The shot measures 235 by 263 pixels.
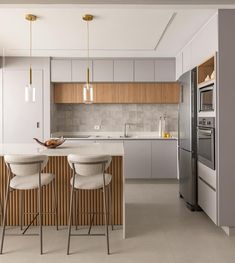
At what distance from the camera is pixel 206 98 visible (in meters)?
3.70

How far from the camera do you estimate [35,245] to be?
3.07 m

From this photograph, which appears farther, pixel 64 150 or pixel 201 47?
pixel 201 47

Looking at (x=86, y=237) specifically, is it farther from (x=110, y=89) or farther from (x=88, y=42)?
(x=110, y=89)

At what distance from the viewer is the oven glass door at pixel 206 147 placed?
3408mm

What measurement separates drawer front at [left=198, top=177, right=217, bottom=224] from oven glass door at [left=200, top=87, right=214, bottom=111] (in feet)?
3.08

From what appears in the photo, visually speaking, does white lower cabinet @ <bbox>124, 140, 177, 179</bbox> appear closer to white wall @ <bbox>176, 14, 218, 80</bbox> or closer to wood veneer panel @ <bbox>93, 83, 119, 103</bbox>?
wood veneer panel @ <bbox>93, 83, 119, 103</bbox>

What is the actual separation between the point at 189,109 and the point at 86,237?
84.9 inches

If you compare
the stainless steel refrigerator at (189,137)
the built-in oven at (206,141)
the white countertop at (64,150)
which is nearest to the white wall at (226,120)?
the built-in oven at (206,141)

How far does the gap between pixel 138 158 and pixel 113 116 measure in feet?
3.88

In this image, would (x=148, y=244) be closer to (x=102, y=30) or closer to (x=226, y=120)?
(x=226, y=120)

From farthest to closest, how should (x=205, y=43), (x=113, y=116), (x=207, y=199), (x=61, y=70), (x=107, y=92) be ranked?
(x=113, y=116), (x=107, y=92), (x=61, y=70), (x=205, y=43), (x=207, y=199)

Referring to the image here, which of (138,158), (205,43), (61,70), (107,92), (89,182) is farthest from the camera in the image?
(107,92)

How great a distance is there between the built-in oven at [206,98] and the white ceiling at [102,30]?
0.87 m

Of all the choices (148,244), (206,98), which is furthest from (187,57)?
(148,244)
